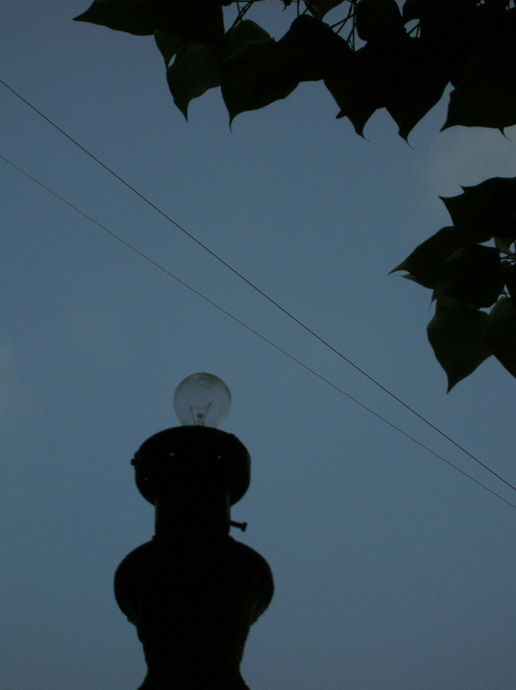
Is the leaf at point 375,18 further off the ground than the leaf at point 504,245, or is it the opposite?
the leaf at point 375,18

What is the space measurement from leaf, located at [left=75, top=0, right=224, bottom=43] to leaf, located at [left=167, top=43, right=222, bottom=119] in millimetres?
137

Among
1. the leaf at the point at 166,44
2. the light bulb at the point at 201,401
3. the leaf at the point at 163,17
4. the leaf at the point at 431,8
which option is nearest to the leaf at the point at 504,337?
the leaf at the point at 431,8

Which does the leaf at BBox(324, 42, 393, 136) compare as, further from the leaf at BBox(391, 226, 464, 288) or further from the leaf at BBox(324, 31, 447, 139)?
the leaf at BBox(391, 226, 464, 288)

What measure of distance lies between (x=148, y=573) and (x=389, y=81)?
3.29ft

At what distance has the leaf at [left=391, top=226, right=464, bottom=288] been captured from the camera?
0.91m

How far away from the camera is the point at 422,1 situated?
2.50ft

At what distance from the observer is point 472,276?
864 millimetres

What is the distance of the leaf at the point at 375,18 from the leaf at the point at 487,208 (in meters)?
0.24

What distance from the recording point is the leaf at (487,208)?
0.76m

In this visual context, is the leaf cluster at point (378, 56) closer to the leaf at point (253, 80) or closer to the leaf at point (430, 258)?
the leaf at point (253, 80)

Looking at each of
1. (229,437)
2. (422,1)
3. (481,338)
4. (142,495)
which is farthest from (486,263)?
(142,495)

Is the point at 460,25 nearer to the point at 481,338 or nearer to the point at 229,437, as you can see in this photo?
the point at 481,338

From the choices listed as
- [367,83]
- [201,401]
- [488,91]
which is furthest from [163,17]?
[201,401]

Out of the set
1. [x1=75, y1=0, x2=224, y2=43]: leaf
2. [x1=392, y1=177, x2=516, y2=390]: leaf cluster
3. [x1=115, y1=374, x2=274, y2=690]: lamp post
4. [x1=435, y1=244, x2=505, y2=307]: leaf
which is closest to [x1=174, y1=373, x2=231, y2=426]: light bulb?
[x1=115, y1=374, x2=274, y2=690]: lamp post
